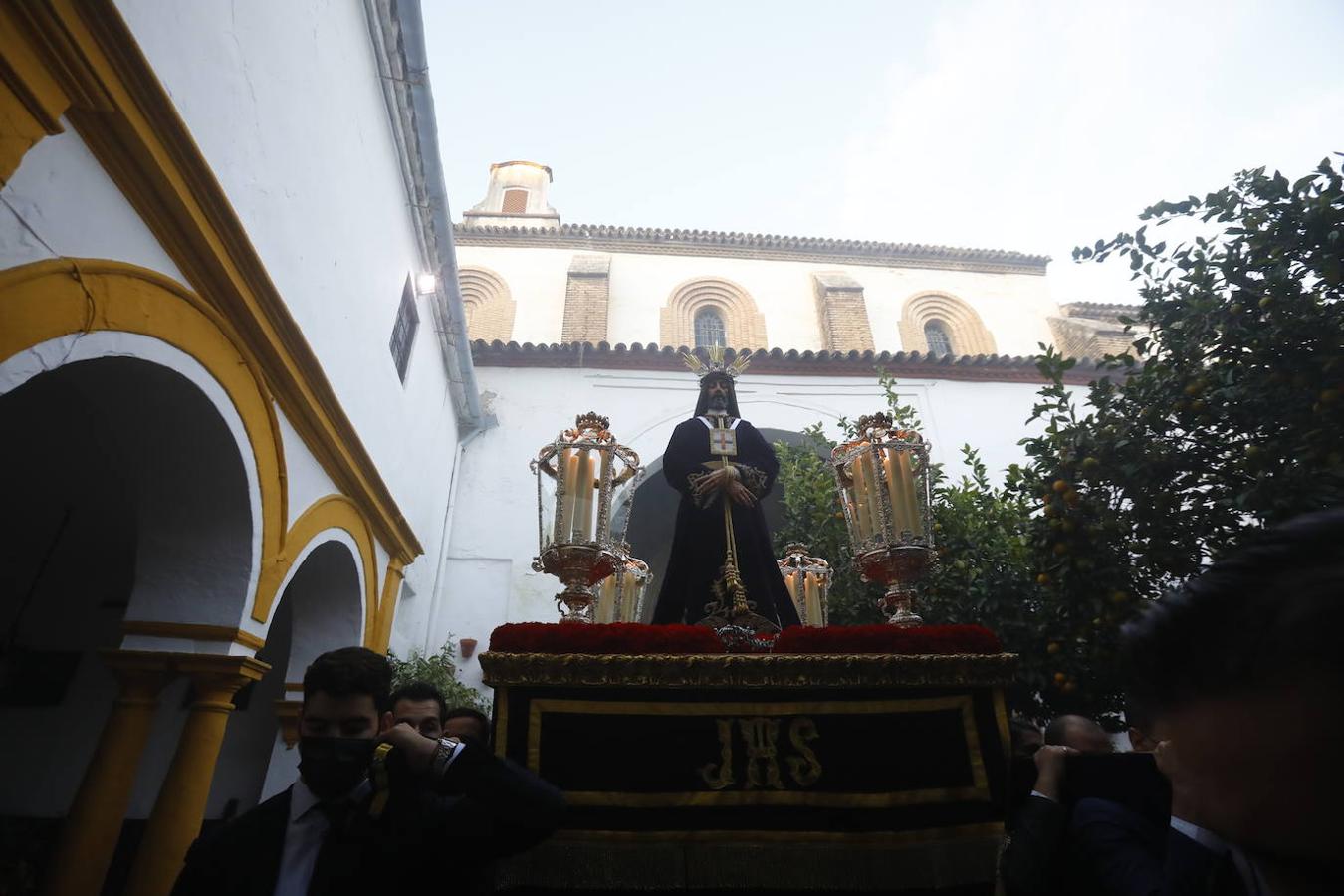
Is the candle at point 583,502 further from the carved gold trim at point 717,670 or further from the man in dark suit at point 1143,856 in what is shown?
the man in dark suit at point 1143,856

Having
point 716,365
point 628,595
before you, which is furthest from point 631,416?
point 716,365

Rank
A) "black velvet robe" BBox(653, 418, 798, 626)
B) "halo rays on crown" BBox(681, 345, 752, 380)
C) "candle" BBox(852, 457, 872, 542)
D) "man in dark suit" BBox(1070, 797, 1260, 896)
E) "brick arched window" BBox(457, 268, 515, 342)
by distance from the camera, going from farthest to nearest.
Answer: "brick arched window" BBox(457, 268, 515, 342) → "halo rays on crown" BBox(681, 345, 752, 380) → "black velvet robe" BBox(653, 418, 798, 626) → "candle" BBox(852, 457, 872, 542) → "man in dark suit" BBox(1070, 797, 1260, 896)

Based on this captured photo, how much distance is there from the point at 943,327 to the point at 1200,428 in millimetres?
10894

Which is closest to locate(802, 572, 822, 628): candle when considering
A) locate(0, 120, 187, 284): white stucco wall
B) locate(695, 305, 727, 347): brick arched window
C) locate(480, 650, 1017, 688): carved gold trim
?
locate(480, 650, 1017, 688): carved gold trim

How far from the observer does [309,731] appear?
1.98m

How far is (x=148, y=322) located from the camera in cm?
324

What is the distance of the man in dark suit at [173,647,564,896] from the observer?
1676 mm

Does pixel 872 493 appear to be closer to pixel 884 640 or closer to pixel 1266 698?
pixel 884 640

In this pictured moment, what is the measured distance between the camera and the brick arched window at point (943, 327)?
551 inches

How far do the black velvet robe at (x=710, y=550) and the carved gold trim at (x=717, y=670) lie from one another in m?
0.96

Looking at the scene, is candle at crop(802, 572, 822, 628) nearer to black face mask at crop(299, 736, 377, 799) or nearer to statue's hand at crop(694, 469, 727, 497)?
statue's hand at crop(694, 469, 727, 497)

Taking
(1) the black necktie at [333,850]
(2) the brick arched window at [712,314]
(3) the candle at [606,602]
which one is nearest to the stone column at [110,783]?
(3) the candle at [606,602]

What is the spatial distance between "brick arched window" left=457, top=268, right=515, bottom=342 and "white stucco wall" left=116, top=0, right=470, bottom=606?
15.9ft

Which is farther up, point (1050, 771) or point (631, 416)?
point (631, 416)
